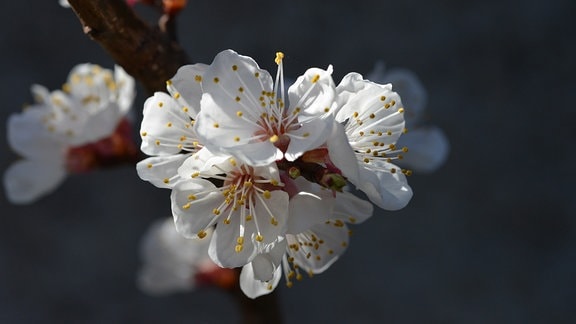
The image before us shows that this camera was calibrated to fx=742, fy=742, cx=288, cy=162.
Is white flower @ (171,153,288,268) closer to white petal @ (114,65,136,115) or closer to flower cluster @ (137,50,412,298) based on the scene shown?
flower cluster @ (137,50,412,298)

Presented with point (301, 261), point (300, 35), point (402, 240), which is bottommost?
point (402, 240)

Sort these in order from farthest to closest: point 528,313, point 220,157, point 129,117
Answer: point 528,313, point 129,117, point 220,157

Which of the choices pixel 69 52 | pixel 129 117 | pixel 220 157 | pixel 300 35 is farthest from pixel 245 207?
pixel 69 52

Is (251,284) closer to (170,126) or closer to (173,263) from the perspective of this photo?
(170,126)

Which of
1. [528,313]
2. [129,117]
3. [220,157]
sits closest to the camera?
[220,157]

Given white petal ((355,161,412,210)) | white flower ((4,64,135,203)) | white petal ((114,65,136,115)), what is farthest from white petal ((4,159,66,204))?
white petal ((355,161,412,210))

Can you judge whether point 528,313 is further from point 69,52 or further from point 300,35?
point 69,52

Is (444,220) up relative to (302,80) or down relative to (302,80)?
down
